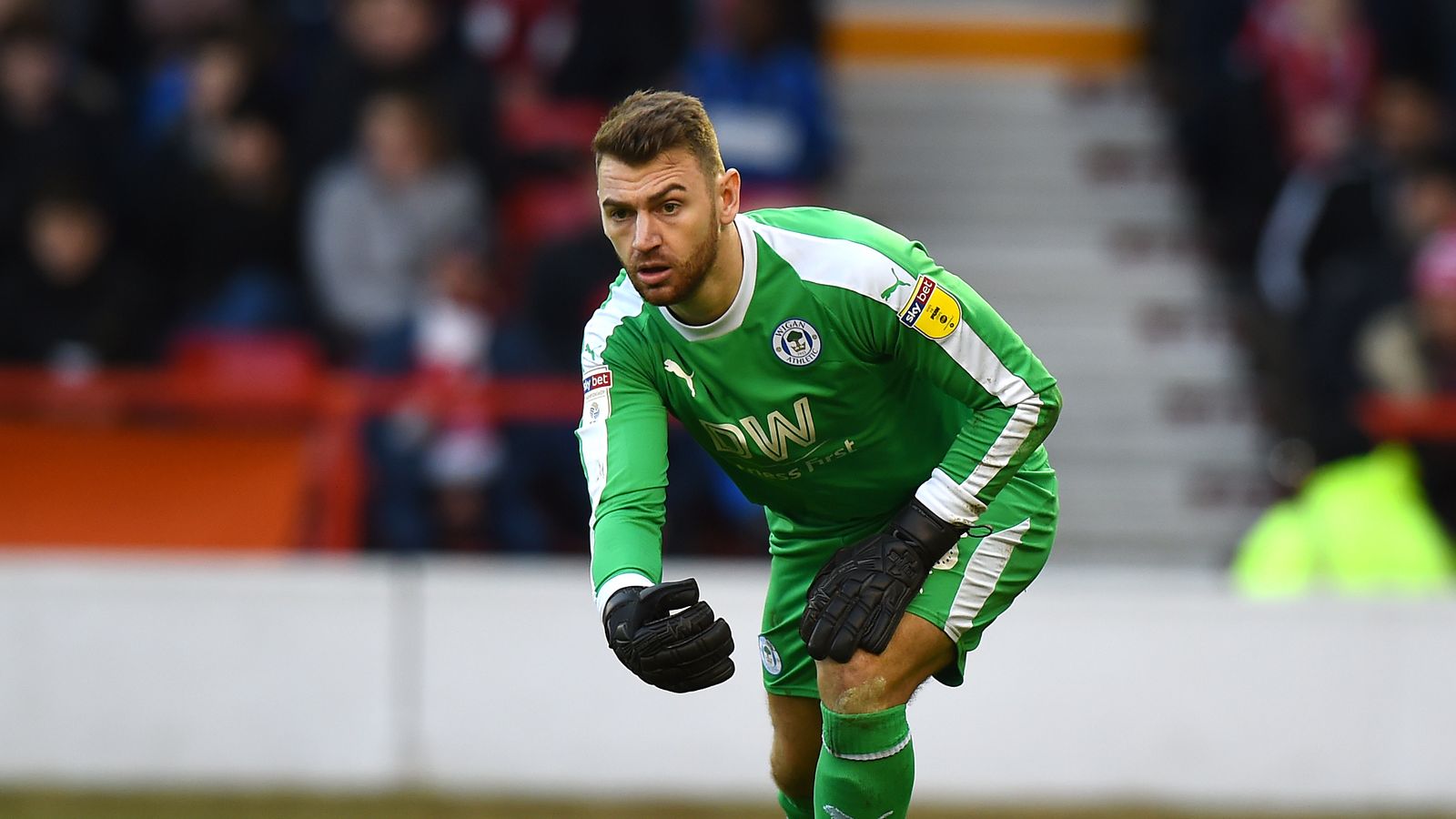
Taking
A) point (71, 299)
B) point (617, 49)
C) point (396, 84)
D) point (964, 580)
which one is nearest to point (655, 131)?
point (964, 580)

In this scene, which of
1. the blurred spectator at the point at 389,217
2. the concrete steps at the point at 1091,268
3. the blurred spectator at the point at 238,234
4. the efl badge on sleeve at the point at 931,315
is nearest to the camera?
the efl badge on sleeve at the point at 931,315

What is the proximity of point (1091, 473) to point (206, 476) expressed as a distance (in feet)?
15.2

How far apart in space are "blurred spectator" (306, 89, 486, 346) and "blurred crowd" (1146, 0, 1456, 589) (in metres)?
4.21

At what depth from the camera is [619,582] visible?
179 inches

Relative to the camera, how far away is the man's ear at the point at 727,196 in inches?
181

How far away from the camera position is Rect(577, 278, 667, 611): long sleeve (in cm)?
459

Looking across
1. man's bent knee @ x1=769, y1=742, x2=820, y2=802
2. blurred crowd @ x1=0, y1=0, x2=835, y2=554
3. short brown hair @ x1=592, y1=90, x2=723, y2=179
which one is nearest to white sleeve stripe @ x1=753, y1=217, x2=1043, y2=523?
short brown hair @ x1=592, y1=90, x2=723, y2=179

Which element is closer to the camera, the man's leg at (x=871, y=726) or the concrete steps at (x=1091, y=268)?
the man's leg at (x=871, y=726)

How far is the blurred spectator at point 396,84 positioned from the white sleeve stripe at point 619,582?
5866mm

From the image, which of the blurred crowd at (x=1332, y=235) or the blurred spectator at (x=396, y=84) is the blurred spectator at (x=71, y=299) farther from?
the blurred crowd at (x=1332, y=235)

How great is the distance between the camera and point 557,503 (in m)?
9.09

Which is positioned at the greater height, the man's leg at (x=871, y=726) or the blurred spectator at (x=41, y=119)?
the blurred spectator at (x=41, y=119)

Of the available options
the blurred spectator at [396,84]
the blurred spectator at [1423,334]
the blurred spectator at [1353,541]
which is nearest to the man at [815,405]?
the blurred spectator at [1353,541]

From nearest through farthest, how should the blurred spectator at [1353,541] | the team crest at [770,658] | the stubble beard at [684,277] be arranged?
the stubble beard at [684,277], the team crest at [770,658], the blurred spectator at [1353,541]
